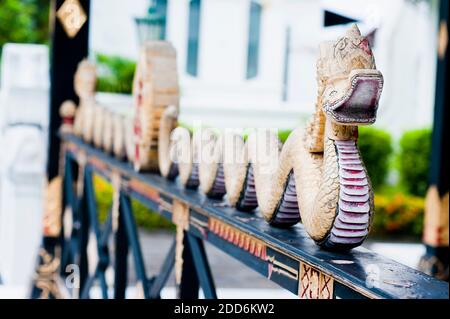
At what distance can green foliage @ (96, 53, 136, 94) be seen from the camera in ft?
37.2

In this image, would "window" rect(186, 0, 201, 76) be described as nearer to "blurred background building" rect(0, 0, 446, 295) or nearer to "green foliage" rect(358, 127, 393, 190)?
"blurred background building" rect(0, 0, 446, 295)

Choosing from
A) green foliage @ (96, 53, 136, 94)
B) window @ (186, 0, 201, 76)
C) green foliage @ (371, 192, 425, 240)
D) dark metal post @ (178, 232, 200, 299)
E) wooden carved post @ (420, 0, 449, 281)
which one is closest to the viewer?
dark metal post @ (178, 232, 200, 299)

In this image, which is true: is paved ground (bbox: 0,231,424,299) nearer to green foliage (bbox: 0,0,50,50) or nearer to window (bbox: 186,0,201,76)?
window (bbox: 186,0,201,76)

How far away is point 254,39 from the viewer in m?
13.9

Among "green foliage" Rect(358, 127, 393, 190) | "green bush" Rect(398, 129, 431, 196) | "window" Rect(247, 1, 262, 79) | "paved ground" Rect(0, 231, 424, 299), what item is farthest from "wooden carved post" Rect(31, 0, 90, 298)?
"window" Rect(247, 1, 262, 79)

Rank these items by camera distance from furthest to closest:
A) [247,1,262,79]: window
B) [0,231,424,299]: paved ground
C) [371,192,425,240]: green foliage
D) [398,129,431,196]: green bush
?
[247,1,262,79]: window → [398,129,431,196]: green bush → [371,192,425,240]: green foliage → [0,231,424,299]: paved ground

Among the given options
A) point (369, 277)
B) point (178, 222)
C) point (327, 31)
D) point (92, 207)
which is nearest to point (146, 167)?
point (178, 222)

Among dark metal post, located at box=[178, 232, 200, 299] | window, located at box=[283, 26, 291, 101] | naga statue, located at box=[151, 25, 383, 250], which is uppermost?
window, located at box=[283, 26, 291, 101]

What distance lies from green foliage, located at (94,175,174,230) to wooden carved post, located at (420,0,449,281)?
4.88 meters

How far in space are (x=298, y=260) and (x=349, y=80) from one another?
0.33 meters

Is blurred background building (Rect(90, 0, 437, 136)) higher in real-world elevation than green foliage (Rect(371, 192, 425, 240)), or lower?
higher

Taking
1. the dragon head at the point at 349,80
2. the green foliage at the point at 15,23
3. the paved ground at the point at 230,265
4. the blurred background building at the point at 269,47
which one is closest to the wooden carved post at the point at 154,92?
the dragon head at the point at 349,80

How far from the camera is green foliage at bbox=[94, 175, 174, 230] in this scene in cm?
906

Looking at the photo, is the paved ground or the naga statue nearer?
the naga statue
